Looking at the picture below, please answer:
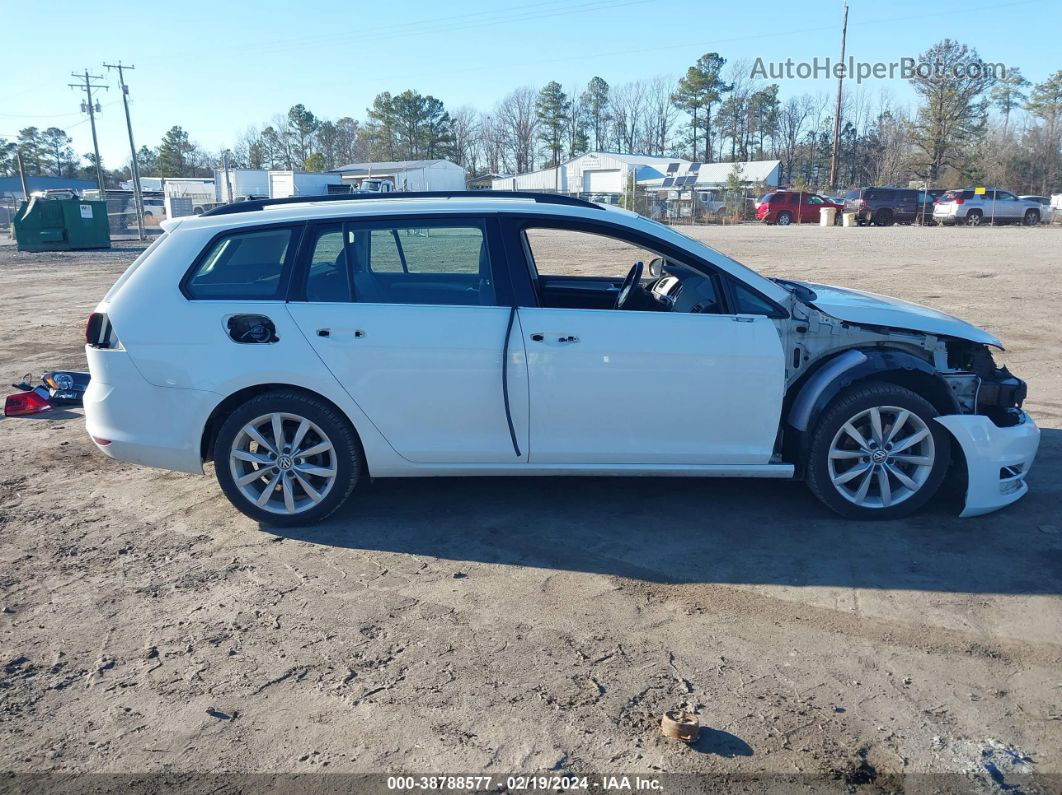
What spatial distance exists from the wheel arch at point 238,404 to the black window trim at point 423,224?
1.63 ft

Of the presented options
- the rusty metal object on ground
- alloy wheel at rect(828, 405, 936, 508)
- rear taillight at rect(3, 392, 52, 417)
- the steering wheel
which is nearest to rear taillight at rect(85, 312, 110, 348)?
the steering wheel

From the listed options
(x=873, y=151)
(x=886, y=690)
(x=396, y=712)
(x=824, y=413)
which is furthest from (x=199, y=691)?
(x=873, y=151)

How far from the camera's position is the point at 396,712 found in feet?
10.5

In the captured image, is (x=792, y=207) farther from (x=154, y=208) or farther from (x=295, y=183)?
(x=154, y=208)

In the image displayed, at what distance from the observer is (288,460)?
4793mm

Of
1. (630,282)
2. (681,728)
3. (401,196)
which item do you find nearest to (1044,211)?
(630,282)

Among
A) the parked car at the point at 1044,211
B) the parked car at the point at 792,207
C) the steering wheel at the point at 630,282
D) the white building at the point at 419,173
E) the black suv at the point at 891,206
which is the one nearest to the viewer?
the steering wheel at the point at 630,282

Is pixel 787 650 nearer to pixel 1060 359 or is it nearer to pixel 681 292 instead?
pixel 681 292

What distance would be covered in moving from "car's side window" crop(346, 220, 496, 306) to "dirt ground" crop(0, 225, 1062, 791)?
1325mm

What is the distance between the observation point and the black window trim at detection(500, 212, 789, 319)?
468cm

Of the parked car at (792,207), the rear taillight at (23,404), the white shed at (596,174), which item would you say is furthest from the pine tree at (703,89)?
the rear taillight at (23,404)

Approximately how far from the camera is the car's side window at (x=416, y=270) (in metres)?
4.74

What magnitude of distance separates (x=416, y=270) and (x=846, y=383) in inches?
102

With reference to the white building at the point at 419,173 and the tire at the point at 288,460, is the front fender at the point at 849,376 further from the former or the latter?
the white building at the point at 419,173
